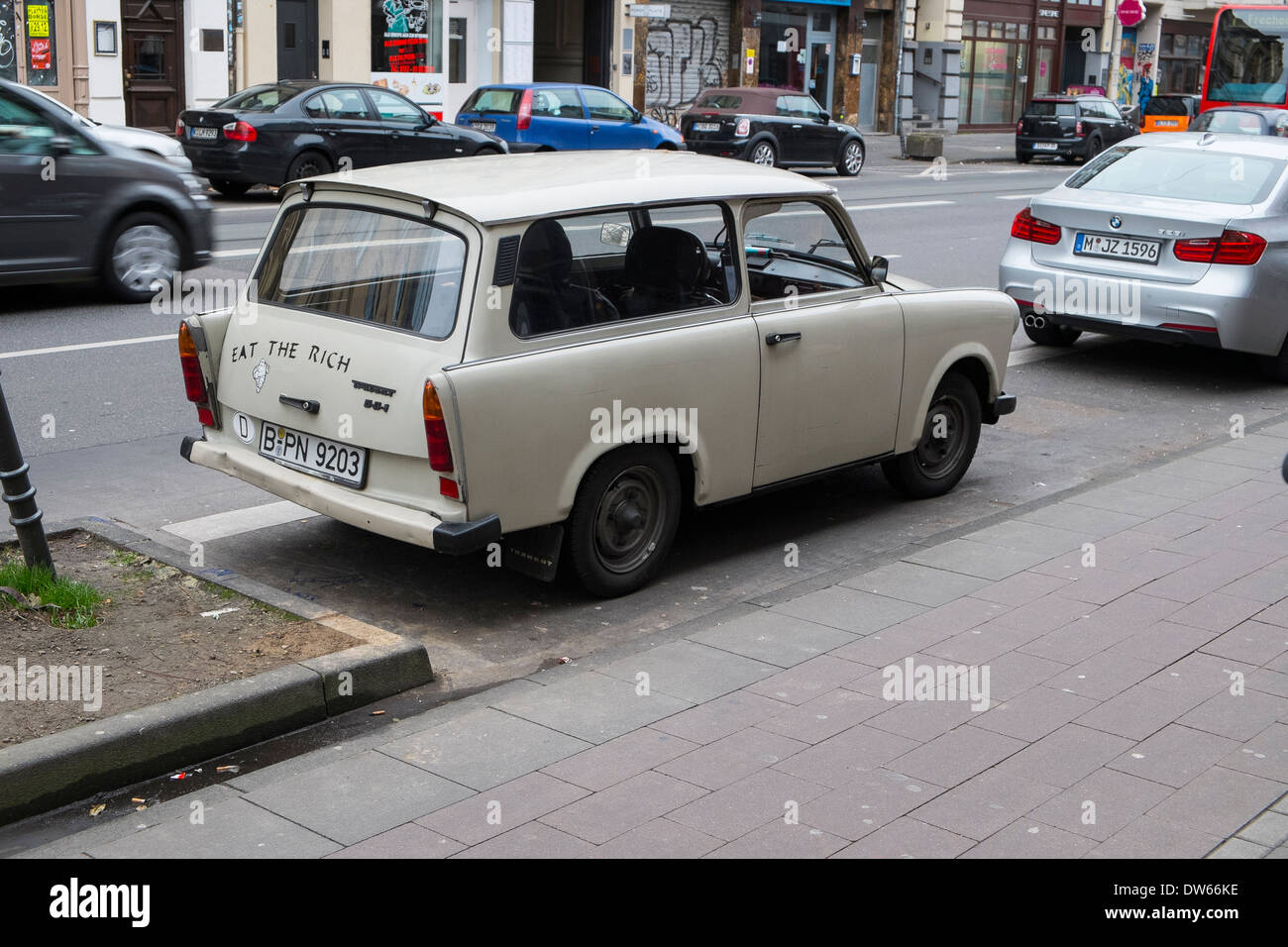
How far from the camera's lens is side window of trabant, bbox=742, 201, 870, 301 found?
6.46 meters

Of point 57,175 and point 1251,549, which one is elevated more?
point 57,175

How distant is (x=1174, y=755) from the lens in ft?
15.0

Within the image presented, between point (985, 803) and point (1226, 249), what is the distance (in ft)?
22.0

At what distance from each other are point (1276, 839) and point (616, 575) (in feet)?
8.84

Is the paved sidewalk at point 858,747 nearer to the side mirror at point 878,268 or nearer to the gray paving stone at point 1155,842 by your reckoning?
the gray paving stone at point 1155,842

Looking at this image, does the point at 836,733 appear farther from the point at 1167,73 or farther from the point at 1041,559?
the point at 1167,73

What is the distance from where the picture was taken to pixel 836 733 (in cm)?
468

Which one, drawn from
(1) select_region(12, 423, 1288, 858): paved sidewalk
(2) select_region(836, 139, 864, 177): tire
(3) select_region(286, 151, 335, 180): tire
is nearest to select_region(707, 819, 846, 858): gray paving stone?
(1) select_region(12, 423, 1288, 858): paved sidewalk

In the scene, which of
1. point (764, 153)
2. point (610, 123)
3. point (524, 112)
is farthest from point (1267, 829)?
point (764, 153)

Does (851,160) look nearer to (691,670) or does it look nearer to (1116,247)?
(1116,247)

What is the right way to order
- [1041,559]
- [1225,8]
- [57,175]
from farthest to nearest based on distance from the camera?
[1225,8], [57,175], [1041,559]

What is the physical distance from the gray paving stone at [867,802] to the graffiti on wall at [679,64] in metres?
32.9

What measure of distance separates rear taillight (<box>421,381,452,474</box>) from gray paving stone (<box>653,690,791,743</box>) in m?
1.21

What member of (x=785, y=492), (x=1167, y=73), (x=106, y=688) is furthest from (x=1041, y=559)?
(x=1167, y=73)
